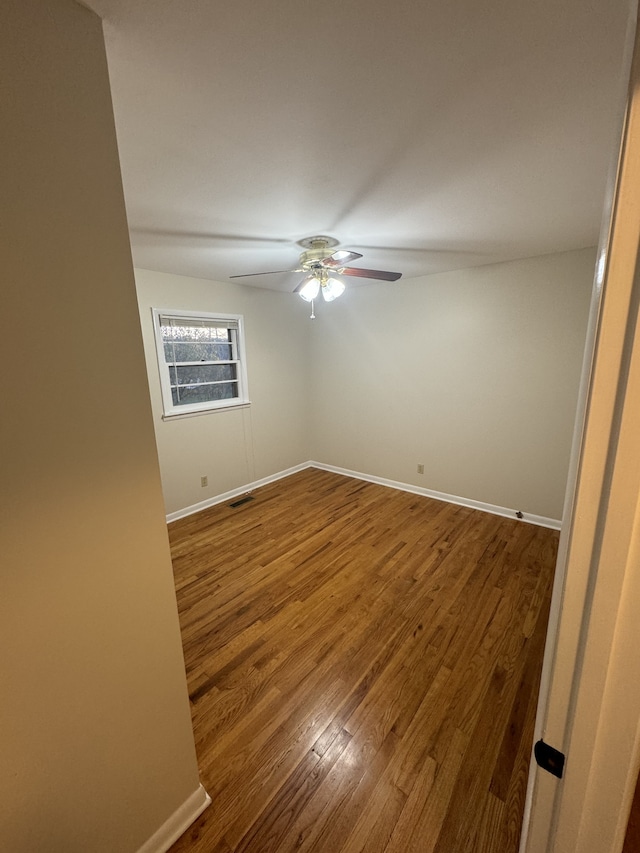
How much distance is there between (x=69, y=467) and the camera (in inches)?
32.0

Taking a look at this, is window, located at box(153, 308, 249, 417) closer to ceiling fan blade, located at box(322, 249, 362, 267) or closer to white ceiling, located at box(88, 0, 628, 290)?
white ceiling, located at box(88, 0, 628, 290)

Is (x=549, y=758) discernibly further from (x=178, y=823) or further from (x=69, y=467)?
(x=178, y=823)

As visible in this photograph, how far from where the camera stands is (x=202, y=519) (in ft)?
11.2

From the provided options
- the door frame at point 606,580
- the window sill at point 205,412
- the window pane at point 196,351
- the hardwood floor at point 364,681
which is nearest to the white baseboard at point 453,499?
the hardwood floor at point 364,681

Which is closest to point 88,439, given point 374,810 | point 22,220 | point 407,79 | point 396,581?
point 22,220

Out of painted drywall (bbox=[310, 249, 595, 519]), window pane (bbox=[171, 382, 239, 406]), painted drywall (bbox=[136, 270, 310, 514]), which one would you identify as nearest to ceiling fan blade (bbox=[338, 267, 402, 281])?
painted drywall (bbox=[310, 249, 595, 519])

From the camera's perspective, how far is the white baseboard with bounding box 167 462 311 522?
346cm

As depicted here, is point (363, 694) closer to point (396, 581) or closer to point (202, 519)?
point (396, 581)

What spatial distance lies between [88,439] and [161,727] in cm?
101

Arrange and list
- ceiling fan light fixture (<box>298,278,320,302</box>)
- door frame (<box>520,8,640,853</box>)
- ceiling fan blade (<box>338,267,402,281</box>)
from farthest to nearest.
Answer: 1. ceiling fan light fixture (<box>298,278,320,302</box>)
2. ceiling fan blade (<box>338,267,402,281</box>)
3. door frame (<box>520,8,640,853</box>)

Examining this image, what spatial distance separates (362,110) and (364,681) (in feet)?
8.14

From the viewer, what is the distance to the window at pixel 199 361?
3242mm

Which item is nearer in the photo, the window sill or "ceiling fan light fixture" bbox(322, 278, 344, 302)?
"ceiling fan light fixture" bbox(322, 278, 344, 302)

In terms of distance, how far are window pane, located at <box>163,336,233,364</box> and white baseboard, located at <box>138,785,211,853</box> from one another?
3072 millimetres
